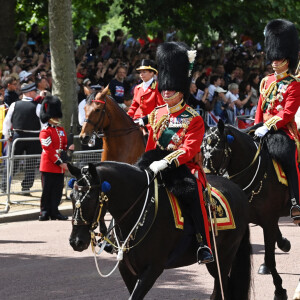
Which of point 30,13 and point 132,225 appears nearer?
point 132,225

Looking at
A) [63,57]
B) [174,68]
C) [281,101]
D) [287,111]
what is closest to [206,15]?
[63,57]

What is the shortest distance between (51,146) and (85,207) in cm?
730

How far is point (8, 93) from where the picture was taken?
16.6 m

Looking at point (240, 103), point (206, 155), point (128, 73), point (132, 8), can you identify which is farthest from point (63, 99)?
point (206, 155)

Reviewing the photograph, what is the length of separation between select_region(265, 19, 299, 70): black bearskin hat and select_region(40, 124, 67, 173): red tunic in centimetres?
453

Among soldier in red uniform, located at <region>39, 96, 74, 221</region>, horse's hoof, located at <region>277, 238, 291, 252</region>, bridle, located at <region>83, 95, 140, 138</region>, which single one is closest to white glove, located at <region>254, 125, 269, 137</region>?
horse's hoof, located at <region>277, 238, 291, 252</region>

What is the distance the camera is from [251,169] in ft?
30.2

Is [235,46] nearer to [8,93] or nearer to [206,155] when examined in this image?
[8,93]

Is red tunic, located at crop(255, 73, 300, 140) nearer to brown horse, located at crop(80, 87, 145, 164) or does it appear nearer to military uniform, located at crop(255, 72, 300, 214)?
military uniform, located at crop(255, 72, 300, 214)

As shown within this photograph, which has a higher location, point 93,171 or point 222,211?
point 93,171

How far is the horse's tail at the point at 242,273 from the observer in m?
7.46

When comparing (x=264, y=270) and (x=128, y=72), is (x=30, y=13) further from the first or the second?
(x=264, y=270)

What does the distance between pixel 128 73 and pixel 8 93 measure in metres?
4.27

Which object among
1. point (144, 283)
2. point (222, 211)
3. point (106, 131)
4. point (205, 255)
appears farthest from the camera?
point (106, 131)
